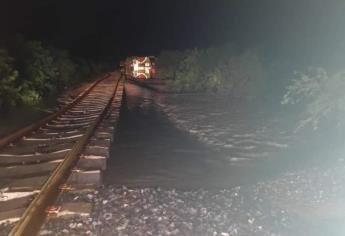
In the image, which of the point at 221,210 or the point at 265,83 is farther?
the point at 265,83

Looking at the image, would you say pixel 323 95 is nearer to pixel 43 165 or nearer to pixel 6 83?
pixel 43 165

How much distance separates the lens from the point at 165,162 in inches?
487

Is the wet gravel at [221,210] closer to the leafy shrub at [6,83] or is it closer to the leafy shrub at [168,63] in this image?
the leafy shrub at [6,83]

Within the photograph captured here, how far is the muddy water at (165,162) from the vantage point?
10.4m

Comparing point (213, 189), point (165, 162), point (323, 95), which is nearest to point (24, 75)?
point (165, 162)

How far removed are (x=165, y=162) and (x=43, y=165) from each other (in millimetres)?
2784

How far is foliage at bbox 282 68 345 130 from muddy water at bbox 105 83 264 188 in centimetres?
190

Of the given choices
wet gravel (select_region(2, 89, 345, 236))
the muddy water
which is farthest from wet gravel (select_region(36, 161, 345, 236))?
the muddy water

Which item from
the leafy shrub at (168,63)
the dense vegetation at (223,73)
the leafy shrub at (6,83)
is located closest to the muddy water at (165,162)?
the leafy shrub at (6,83)

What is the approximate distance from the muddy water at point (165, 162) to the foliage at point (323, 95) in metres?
1.90

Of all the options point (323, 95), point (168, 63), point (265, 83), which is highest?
point (323, 95)

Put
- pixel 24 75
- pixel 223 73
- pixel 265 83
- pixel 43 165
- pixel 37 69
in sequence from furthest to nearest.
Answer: pixel 223 73 → pixel 37 69 → pixel 265 83 → pixel 24 75 → pixel 43 165

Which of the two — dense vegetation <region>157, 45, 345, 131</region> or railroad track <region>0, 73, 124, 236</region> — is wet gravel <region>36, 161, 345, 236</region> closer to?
railroad track <region>0, 73, 124, 236</region>

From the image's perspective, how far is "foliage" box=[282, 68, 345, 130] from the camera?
1117 cm
